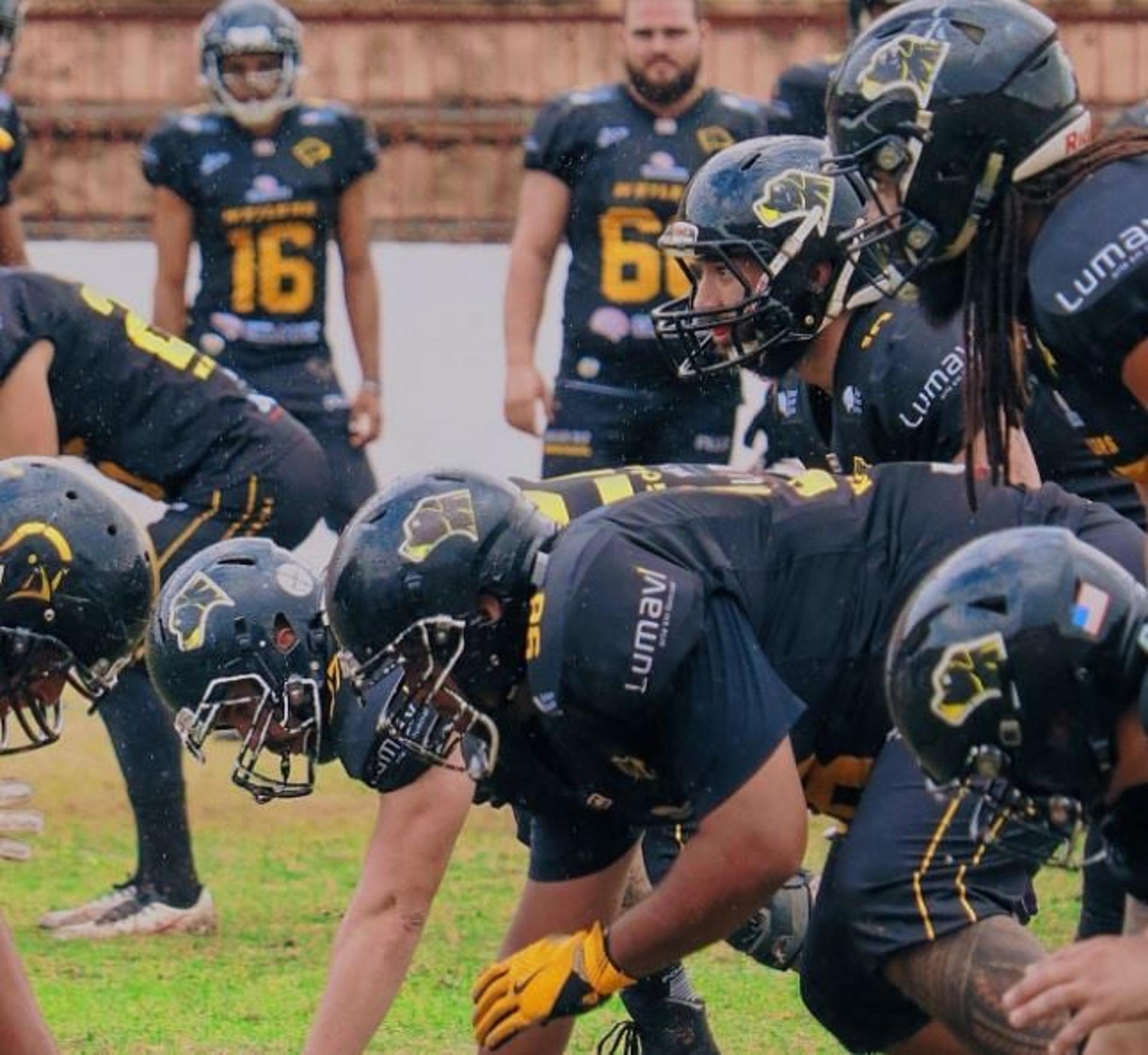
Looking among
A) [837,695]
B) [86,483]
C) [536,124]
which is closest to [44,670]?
[86,483]

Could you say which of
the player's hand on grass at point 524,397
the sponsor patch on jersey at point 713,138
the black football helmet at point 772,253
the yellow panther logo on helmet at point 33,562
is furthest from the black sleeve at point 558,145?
the yellow panther logo on helmet at point 33,562

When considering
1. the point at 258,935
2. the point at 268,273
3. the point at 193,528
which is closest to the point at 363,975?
the point at 258,935

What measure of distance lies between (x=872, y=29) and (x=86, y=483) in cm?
142

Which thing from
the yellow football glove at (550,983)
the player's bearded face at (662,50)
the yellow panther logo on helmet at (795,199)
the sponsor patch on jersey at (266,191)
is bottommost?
the yellow football glove at (550,983)

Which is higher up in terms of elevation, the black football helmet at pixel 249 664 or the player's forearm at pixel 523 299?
the player's forearm at pixel 523 299

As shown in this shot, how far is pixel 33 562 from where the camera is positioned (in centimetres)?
457

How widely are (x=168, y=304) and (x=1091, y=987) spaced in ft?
18.2

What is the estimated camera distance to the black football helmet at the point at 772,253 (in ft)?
17.0

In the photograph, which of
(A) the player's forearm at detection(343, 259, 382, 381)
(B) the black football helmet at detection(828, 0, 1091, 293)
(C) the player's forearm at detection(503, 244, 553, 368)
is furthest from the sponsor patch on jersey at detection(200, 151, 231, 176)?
(B) the black football helmet at detection(828, 0, 1091, 293)

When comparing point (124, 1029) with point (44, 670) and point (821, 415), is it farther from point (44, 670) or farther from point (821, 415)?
point (821, 415)

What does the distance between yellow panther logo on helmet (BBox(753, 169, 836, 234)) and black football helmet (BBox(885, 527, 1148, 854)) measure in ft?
6.18

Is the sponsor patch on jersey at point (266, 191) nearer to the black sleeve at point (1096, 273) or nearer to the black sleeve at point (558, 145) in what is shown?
the black sleeve at point (558, 145)

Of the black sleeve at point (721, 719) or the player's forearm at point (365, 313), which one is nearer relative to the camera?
the black sleeve at point (721, 719)

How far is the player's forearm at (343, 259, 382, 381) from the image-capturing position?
8.59m
